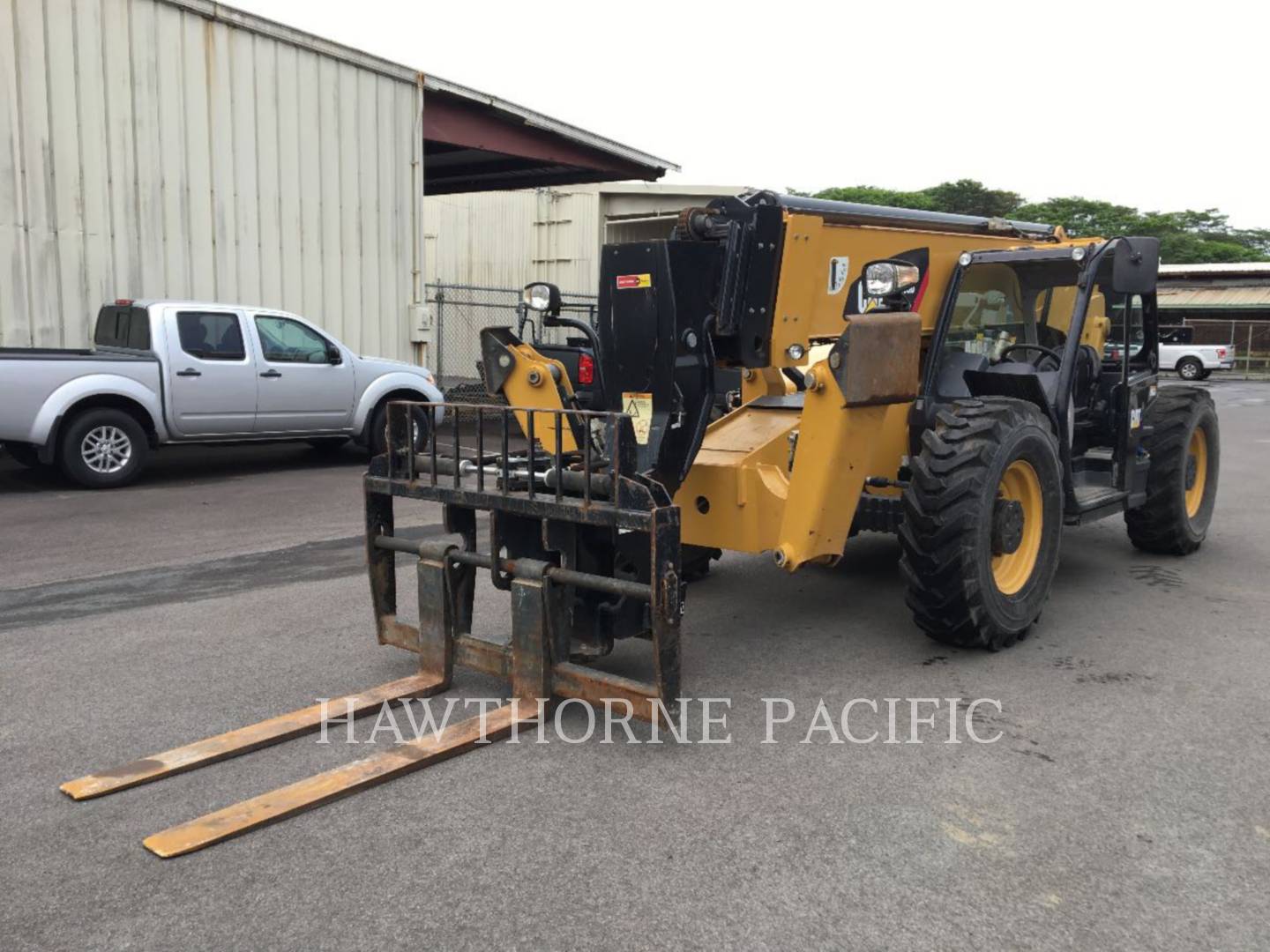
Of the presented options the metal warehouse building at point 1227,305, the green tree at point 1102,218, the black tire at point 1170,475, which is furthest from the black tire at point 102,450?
the green tree at point 1102,218

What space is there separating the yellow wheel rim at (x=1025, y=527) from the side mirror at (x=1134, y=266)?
54.5 inches

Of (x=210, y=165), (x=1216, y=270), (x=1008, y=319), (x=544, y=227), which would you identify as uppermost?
(x=1216, y=270)

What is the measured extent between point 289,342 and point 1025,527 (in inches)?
360

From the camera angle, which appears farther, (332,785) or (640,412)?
(640,412)

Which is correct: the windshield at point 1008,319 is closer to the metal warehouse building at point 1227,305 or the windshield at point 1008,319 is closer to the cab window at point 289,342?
the cab window at point 289,342

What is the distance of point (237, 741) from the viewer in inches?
169

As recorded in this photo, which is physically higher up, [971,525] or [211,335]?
[211,335]

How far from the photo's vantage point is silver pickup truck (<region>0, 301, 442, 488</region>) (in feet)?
35.1

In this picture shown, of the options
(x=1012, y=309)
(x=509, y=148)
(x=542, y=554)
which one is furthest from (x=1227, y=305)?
(x=542, y=554)

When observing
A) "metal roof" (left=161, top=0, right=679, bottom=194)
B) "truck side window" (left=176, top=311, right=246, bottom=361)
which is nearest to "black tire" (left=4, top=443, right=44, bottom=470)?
"truck side window" (left=176, top=311, right=246, bottom=361)

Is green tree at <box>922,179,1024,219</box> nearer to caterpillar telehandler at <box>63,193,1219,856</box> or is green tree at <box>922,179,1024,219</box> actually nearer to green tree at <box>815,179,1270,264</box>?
green tree at <box>815,179,1270,264</box>

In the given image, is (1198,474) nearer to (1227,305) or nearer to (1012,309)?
(1012,309)

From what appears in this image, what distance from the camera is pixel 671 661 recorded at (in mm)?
4344

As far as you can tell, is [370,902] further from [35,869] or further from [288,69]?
[288,69]
